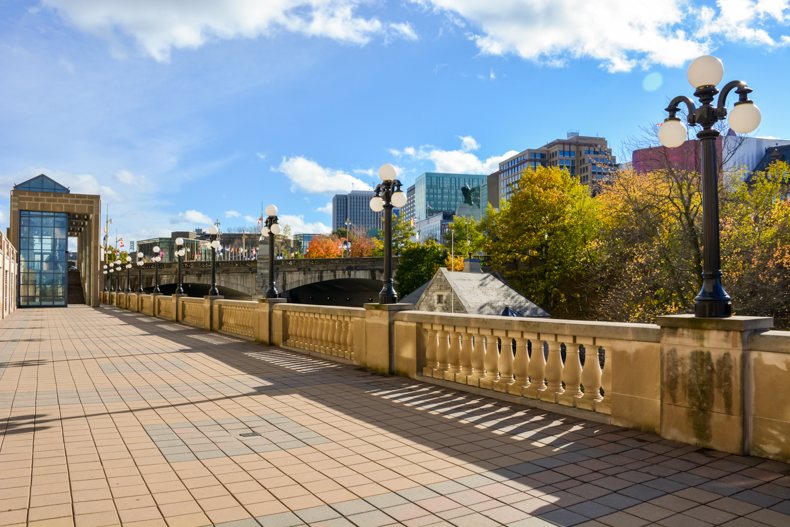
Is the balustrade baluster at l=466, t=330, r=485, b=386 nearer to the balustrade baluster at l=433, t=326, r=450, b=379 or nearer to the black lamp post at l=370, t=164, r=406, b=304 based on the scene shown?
the balustrade baluster at l=433, t=326, r=450, b=379

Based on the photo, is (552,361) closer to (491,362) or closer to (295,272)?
(491,362)

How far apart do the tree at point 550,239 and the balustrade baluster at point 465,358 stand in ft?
Answer: 114

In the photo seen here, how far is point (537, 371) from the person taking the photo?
7.59 metres

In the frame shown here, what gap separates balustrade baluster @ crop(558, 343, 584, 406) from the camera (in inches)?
278

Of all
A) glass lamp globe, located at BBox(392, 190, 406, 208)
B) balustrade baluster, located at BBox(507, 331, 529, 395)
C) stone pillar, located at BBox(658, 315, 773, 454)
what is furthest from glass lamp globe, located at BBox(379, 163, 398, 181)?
stone pillar, located at BBox(658, 315, 773, 454)

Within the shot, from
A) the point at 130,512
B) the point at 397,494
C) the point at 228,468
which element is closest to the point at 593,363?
the point at 397,494

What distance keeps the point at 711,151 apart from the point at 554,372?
3039 millimetres

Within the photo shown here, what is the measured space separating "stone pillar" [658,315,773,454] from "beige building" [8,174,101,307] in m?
58.0

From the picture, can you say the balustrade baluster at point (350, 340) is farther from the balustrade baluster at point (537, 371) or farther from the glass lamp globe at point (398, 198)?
the balustrade baluster at point (537, 371)

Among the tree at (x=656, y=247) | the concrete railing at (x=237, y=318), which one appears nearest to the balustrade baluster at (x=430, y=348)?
the concrete railing at (x=237, y=318)

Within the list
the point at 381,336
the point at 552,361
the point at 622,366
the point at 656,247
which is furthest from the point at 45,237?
the point at 622,366

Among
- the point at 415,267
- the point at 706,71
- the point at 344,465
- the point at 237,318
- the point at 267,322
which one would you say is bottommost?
the point at 344,465

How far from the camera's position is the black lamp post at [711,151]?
597 cm

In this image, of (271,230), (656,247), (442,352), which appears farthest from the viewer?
(656,247)
